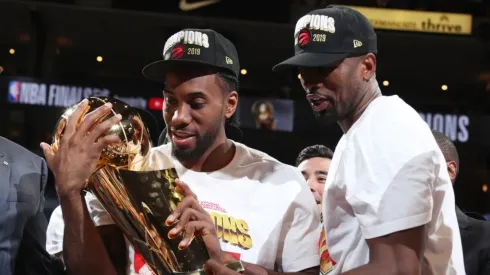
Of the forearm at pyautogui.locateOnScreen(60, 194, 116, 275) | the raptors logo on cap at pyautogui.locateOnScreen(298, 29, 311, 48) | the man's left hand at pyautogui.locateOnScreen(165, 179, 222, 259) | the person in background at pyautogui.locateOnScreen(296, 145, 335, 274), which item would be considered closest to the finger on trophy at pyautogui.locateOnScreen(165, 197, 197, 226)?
the man's left hand at pyautogui.locateOnScreen(165, 179, 222, 259)

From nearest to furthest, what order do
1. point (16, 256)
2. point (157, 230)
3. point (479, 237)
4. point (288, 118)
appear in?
point (157, 230) < point (16, 256) < point (479, 237) < point (288, 118)

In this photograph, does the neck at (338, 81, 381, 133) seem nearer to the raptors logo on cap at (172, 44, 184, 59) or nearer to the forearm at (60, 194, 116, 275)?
the raptors logo on cap at (172, 44, 184, 59)

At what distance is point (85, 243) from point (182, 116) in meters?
0.42

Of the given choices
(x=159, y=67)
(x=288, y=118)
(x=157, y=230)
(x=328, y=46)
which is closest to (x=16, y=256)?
(x=157, y=230)

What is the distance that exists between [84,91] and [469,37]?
18.5ft

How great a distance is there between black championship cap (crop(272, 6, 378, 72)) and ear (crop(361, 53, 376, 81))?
15 millimetres

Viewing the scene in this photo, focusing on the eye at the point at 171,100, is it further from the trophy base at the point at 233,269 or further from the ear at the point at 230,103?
the trophy base at the point at 233,269

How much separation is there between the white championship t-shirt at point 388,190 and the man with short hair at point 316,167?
1440mm

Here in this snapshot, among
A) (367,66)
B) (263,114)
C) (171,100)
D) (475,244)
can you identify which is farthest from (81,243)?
(263,114)

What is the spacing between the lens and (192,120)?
2074mm

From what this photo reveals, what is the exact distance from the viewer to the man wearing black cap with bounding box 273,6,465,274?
163 centimetres

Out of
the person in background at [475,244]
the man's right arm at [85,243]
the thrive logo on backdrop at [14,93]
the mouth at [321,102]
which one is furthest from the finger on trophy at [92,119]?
the thrive logo on backdrop at [14,93]

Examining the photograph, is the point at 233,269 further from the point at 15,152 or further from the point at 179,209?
the point at 15,152

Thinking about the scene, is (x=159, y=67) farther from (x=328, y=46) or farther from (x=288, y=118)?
(x=288, y=118)
